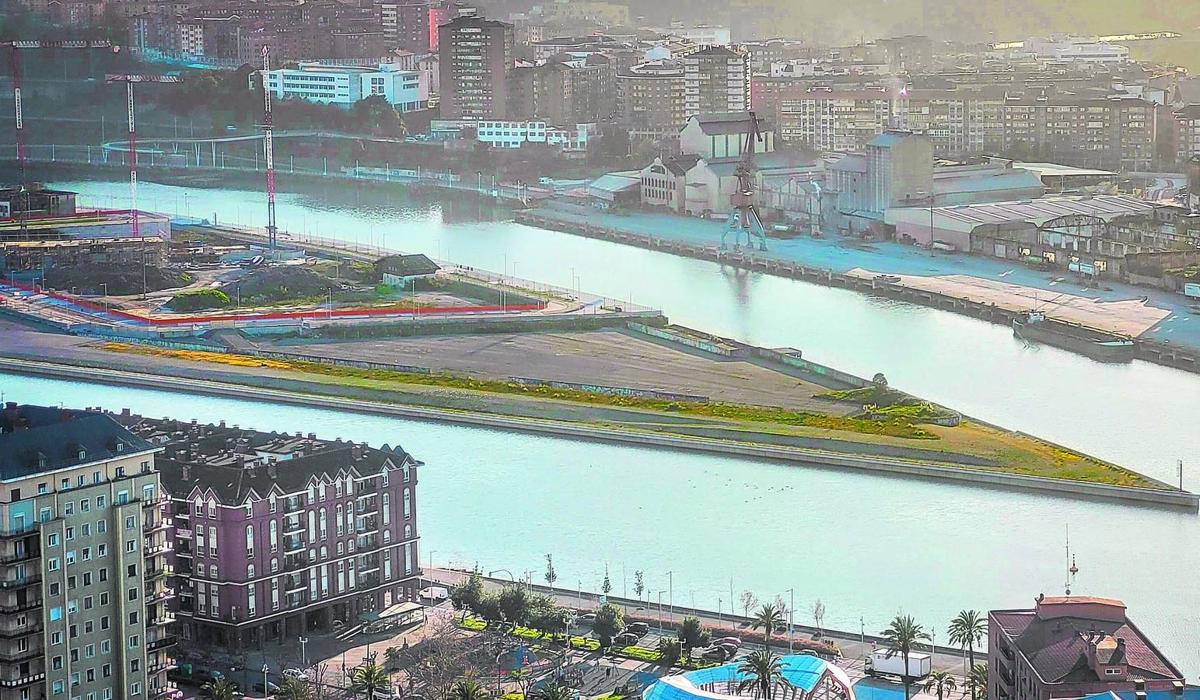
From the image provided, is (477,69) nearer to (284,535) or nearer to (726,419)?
(726,419)

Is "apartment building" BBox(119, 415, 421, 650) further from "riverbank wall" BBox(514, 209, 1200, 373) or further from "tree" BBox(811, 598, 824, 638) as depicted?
"riverbank wall" BBox(514, 209, 1200, 373)

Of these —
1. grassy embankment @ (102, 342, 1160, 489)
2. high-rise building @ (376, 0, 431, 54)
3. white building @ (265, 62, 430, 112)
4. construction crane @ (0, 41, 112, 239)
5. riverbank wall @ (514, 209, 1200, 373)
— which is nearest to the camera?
grassy embankment @ (102, 342, 1160, 489)

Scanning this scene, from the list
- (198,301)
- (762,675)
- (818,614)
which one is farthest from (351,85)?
(762,675)

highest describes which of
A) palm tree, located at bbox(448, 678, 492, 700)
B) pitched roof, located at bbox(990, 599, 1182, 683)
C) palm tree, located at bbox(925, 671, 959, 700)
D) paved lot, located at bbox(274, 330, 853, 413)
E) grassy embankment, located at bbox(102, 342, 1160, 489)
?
pitched roof, located at bbox(990, 599, 1182, 683)

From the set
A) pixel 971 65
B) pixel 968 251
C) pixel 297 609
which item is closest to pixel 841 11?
pixel 971 65

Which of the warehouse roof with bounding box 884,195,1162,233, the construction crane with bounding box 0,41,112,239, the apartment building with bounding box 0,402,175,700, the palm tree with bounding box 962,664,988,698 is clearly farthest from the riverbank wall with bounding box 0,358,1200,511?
the warehouse roof with bounding box 884,195,1162,233

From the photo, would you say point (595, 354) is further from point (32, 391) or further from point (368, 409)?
point (32, 391)
